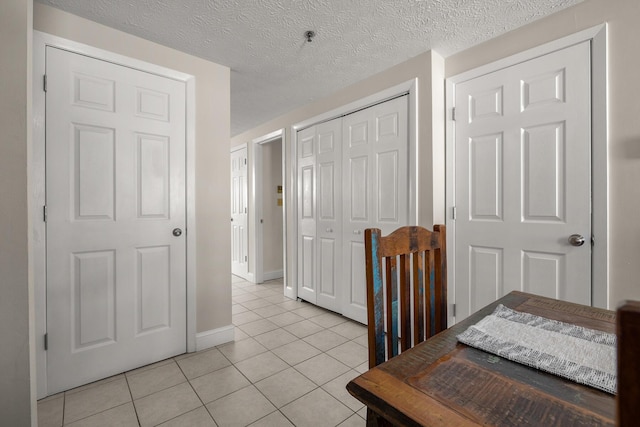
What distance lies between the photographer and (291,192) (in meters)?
3.67

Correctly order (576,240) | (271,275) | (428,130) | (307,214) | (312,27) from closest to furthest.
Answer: (576,240) < (312,27) < (428,130) < (307,214) < (271,275)

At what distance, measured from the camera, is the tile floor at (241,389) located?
1602 millimetres

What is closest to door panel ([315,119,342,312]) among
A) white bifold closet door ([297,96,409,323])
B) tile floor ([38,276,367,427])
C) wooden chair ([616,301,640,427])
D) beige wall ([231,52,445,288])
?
white bifold closet door ([297,96,409,323])

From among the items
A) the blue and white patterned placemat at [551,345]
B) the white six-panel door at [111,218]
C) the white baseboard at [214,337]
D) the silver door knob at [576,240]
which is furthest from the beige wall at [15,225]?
the silver door knob at [576,240]

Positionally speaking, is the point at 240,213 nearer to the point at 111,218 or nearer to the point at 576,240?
the point at 111,218

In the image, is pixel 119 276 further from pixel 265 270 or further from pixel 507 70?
pixel 507 70

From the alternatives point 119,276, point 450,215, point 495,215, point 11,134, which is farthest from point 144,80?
point 495,215

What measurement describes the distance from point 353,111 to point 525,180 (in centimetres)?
163

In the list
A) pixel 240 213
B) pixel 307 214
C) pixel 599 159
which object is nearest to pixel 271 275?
pixel 240 213

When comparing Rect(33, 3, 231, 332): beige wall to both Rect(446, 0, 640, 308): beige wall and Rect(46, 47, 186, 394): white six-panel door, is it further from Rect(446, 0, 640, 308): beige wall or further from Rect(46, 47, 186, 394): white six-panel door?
Rect(446, 0, 640, 308): beige wall

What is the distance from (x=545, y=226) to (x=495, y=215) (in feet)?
1.00

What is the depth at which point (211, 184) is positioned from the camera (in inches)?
97.4

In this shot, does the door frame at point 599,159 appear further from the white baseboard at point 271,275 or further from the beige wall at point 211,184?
the white baseboard at point 271,275

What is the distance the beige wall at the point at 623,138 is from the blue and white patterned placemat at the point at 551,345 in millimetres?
1164
